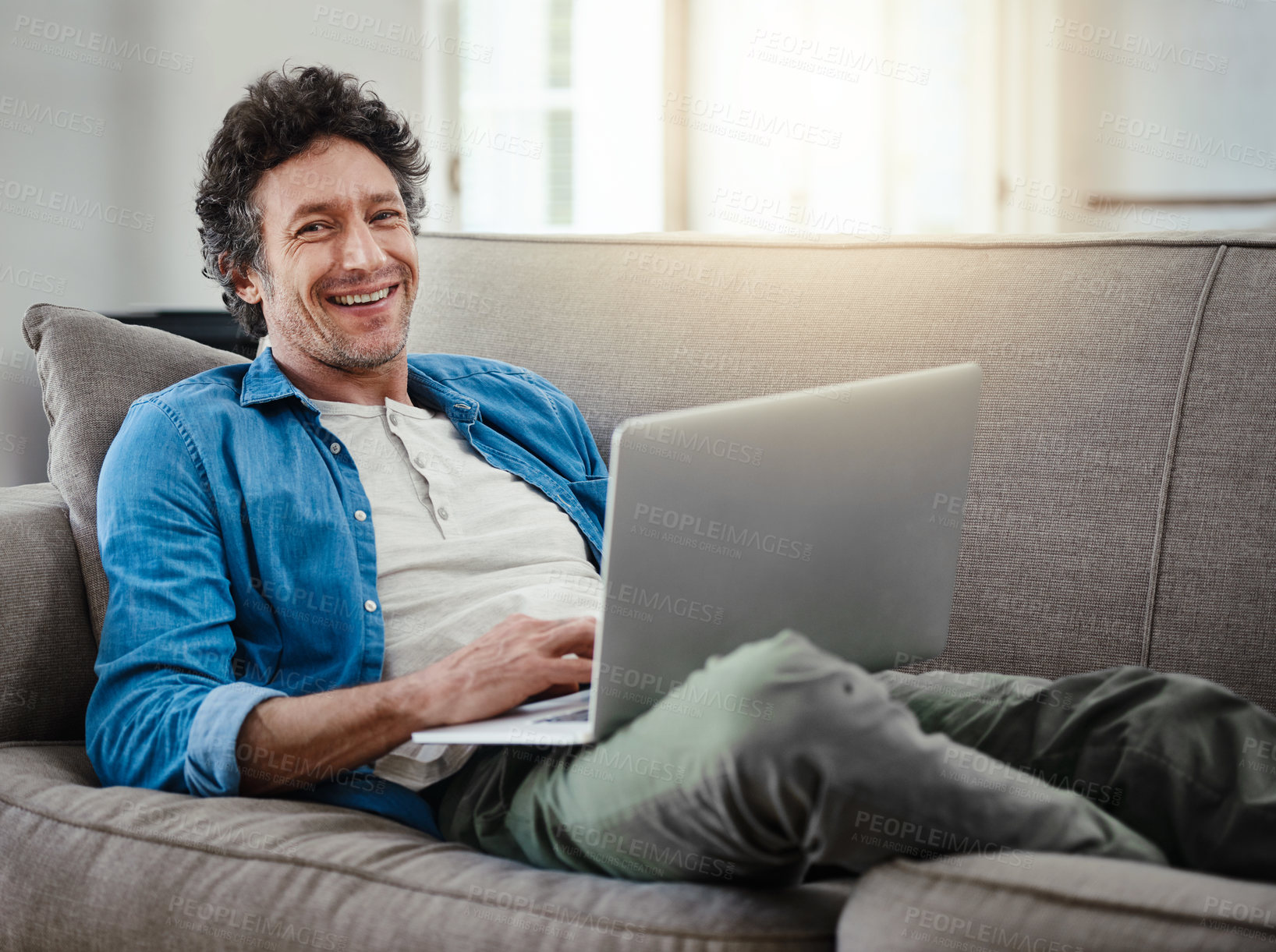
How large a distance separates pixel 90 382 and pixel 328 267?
311mm

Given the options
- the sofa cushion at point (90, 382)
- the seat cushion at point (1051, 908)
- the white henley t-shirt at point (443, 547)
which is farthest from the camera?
the sofa cushion at point (90, 382)

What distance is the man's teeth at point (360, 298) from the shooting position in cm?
141

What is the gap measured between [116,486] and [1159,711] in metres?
0.98

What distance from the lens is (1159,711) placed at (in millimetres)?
921

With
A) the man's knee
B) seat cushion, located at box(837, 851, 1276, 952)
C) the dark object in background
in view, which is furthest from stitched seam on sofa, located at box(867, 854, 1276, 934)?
the dark object in background

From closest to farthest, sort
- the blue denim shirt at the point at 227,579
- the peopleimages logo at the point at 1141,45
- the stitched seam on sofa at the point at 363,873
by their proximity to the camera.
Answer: the stitched seam on sofa at the point at 363,873 < the blue denim shirt at the point at 227,579 < the peopleimages logo at the point at 1141,45

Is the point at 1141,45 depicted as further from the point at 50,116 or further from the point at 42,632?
the point at 42,632

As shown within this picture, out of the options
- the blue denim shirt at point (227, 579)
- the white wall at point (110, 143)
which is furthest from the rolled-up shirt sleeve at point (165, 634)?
the white wall at point (110, 143)

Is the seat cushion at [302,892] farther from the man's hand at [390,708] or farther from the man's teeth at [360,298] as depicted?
the man's teeth at [360,298]

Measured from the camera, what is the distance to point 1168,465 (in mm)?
1277

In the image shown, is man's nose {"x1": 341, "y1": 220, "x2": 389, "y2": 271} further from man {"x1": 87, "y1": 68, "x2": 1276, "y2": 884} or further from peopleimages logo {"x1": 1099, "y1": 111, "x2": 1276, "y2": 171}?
peopleimages logo {"x1": 1099, "y1": 111, "x2": 1276, "y2": 171}

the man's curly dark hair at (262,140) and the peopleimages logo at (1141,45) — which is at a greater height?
the peopleimages logo at (1141,45)

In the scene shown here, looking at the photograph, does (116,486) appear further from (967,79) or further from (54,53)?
(967,79)

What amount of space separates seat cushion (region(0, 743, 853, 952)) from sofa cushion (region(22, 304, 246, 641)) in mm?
335
